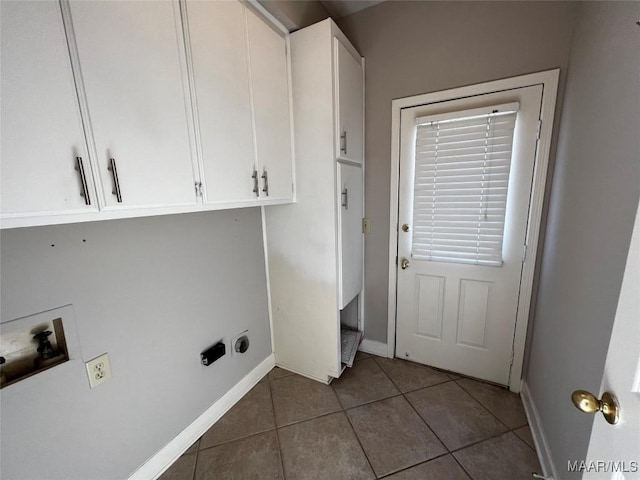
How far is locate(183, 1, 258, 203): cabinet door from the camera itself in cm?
111

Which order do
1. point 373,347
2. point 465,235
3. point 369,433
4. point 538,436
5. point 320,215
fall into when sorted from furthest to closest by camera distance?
point 373,347 < point 465,235 < point 320,215 < point 369,433 < point 538,436

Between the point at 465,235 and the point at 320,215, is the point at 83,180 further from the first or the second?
the point at 465,235

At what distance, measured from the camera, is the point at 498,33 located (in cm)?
157

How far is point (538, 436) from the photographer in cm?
145

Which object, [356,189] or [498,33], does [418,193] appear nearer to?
[356,189]

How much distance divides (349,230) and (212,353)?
1189 mm

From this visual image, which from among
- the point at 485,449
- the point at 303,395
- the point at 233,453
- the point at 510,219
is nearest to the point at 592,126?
the point at 510,219

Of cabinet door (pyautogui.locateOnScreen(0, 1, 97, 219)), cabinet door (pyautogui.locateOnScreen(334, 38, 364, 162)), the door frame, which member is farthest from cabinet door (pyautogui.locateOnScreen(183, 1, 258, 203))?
the door frame

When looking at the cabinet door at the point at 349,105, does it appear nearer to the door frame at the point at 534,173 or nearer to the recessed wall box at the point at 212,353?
the door frame at the point at 534,173

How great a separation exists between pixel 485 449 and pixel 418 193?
159 centimetres

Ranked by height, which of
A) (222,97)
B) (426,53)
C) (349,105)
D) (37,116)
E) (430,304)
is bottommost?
(430,304)

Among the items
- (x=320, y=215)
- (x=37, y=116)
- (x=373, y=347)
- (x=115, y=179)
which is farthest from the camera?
(x=373, y=347)

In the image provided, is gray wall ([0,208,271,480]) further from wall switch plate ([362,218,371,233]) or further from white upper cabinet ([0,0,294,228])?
wall switch plate ([362,218,371,233])

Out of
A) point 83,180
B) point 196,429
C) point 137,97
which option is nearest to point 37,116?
point 83,180
